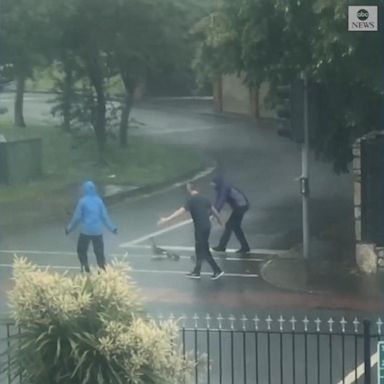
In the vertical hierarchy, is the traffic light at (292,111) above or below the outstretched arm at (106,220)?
above

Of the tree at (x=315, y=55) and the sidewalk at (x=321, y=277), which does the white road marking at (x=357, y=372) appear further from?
the tree at (x=315, y=55)

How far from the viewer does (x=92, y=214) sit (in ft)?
35.0

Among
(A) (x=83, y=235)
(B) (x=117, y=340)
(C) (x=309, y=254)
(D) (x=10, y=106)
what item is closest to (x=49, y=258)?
(A) (x=83, y=235)

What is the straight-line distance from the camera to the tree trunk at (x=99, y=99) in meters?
10.6

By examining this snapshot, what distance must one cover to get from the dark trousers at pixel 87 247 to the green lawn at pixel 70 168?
30cm

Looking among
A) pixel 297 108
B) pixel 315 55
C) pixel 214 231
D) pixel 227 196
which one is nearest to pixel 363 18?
pixel 315 55

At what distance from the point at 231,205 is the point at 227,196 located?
9cm

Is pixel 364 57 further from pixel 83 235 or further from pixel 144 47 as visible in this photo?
pixel 83 235

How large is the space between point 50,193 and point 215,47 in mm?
1802

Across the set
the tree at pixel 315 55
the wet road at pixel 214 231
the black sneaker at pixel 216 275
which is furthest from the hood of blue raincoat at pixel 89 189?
the tree at pixel 315 55

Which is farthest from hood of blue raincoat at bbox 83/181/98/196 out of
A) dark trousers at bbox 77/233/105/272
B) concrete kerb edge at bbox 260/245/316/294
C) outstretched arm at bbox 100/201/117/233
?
concrete kerb edge at bbox 260/245/316/294

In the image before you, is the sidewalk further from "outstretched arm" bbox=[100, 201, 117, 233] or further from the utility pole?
"outstretched arm" bbox=[100, 201, 117, 233]

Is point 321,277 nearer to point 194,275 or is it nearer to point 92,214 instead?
point 194,275

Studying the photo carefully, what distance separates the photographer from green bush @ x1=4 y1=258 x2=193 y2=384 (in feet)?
25.2
